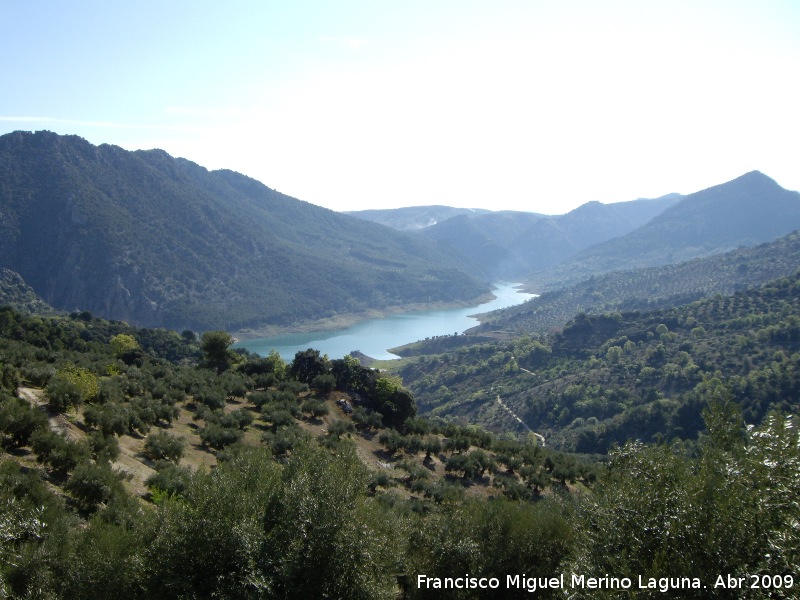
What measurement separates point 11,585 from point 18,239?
13258 cm

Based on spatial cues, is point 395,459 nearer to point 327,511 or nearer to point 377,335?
point 327,511

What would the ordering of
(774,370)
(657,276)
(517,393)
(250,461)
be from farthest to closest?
1. (657,276)
2. (517,393)
3. (774,370)
4. (250,461)

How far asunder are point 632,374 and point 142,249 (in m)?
115

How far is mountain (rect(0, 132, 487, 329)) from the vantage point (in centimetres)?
11644

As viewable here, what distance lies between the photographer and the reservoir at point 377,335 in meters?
110

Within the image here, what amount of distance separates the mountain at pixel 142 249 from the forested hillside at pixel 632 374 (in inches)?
2625

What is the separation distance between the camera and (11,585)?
26.5ft

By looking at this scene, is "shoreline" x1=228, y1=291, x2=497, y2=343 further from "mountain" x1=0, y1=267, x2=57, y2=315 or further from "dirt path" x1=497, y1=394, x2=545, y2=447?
"dirt path" x1=497, y1=394, x2=545, y2=447

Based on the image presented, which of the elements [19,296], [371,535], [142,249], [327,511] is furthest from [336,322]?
[327,511]

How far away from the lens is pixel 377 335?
13525cm

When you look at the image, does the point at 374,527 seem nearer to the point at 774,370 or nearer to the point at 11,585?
the point at 11,585

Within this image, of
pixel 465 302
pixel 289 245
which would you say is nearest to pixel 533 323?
pixel 465 302

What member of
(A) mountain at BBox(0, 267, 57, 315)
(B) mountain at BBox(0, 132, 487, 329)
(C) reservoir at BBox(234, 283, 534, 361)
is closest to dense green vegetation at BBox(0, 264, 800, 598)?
(C) reservoir at BBox(234, 283, 534, 361)

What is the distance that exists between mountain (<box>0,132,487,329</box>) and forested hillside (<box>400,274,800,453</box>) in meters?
66.7
